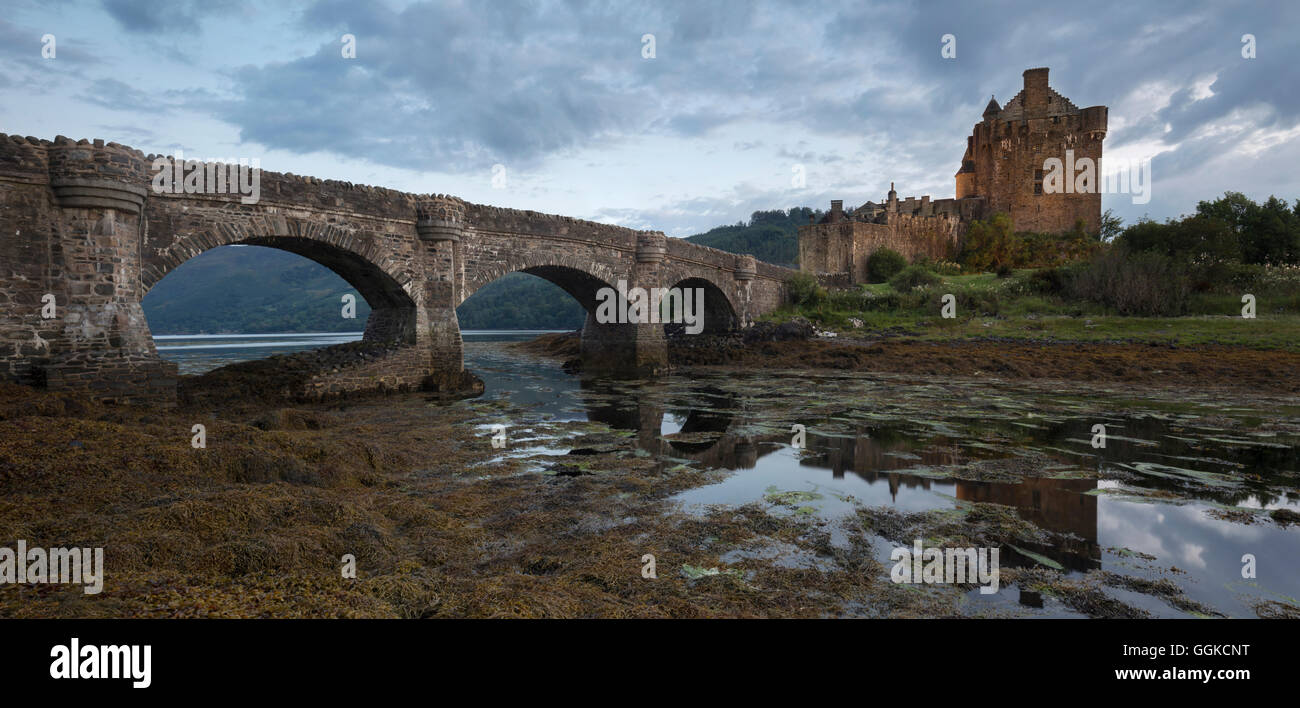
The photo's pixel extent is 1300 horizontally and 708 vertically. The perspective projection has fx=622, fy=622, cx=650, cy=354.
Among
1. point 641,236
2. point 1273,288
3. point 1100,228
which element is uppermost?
point 1100,228

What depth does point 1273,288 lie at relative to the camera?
28.5 meters

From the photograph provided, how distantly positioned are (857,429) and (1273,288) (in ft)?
96.5

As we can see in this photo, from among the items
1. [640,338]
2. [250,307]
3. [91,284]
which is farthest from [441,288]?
[250,307]

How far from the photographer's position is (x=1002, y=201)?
2110 inches

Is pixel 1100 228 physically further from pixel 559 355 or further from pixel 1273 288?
pixel 559 355

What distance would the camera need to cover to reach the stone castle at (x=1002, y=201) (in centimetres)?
5028

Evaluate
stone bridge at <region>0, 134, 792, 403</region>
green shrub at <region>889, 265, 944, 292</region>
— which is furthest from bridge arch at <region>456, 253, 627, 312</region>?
green shrub at <region>889, 265, 944, 292</region>

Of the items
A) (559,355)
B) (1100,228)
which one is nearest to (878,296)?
(559,355)

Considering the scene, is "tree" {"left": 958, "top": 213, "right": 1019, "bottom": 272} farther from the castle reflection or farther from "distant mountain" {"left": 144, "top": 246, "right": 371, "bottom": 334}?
"distant mountain" {"left": 144, "top": 246, "right": 371, "bottom": 334}

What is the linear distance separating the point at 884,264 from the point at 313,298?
132066 mm

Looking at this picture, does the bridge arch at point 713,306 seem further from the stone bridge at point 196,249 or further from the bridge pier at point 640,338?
the stone bridge at point 196,249

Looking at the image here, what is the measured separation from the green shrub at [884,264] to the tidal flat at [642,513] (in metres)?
37.6

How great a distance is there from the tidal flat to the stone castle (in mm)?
39113
